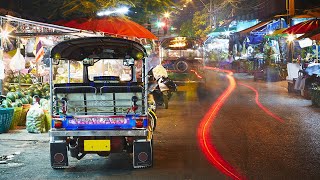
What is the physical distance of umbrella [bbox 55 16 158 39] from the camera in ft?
53.2

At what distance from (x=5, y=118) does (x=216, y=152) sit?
5.78 meters

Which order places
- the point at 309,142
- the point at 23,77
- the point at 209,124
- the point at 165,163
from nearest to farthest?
the point at 165,163 < the point at 309,142 < the point at 209,124 < the point at 23,77

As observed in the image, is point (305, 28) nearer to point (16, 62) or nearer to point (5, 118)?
point (16, 62)

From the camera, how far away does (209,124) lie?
44.6 feet

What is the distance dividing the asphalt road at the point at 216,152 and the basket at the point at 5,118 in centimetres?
44

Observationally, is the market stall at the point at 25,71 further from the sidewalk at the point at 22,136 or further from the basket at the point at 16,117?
the sidewalk at the point at 22,136

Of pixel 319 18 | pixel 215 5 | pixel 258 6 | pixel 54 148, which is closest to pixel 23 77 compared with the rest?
pixel 54 148

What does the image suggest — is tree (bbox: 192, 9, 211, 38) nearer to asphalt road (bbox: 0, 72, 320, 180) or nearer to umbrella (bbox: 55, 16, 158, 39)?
umbrella (bbox: 55, 16, 158, 39)

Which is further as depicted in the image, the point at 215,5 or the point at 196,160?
the point at 215,5

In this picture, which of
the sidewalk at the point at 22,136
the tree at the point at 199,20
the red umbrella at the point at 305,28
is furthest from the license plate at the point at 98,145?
the tree at the point at 199,20

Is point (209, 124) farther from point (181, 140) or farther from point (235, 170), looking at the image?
point (235, 170)

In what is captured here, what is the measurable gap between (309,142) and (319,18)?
1567cm

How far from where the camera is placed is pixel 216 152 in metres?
9.49

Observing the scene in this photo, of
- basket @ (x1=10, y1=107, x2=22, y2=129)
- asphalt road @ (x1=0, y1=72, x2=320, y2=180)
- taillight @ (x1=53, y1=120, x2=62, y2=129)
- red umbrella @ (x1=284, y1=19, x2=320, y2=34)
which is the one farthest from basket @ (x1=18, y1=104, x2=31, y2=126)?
red umbrella @ (x1=284, y1=19, x2=320, y2=34)
